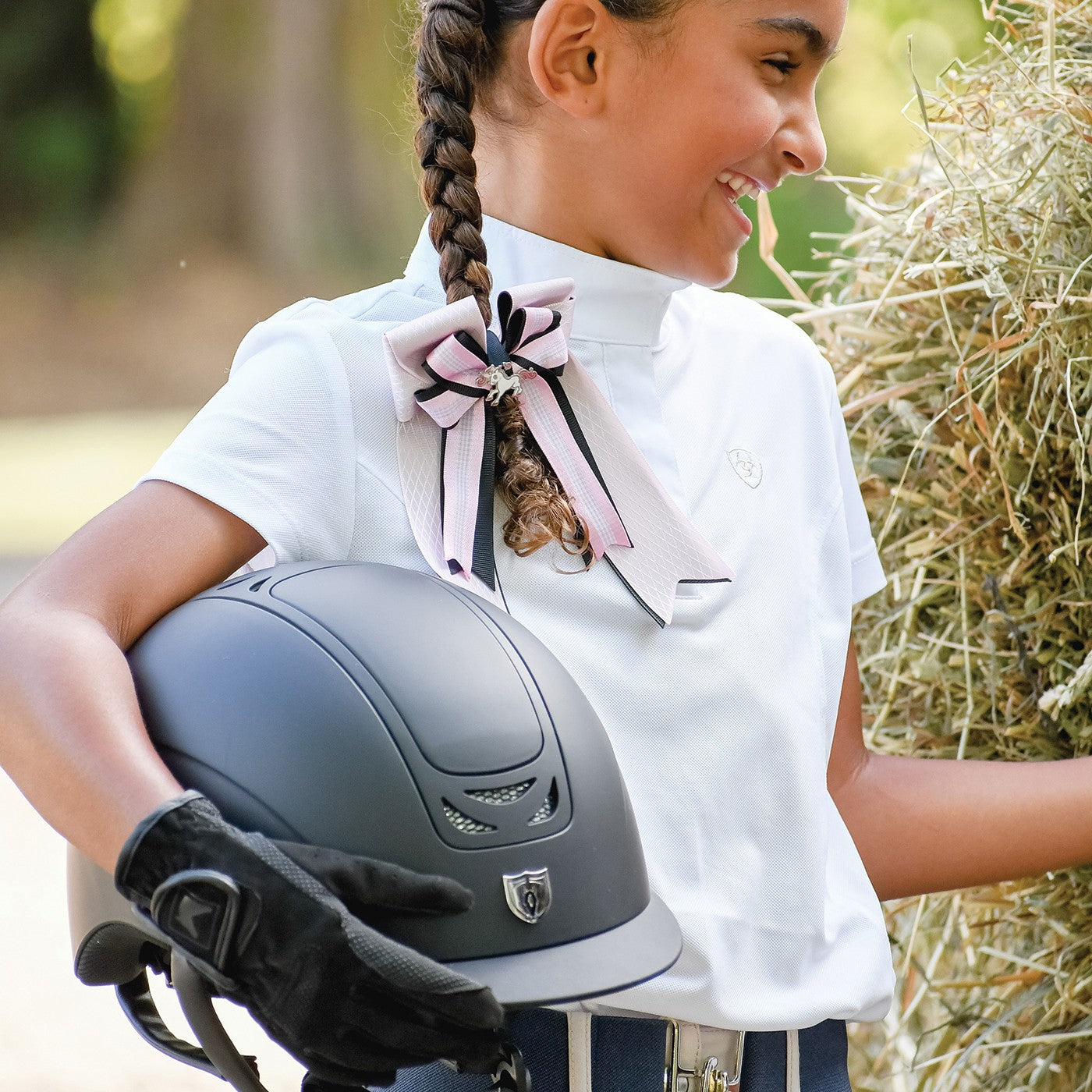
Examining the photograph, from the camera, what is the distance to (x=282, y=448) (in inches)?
40.4

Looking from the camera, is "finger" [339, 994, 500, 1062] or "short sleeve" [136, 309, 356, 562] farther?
"short sleeve" [136, 309, 356, 562]

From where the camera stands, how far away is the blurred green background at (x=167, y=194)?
11.9 meters

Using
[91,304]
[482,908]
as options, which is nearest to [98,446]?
[91,304]

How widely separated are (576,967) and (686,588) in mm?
325

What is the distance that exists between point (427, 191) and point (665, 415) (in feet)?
0.85

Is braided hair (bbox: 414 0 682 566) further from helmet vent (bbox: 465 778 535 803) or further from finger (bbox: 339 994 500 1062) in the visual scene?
finger (bbox: 339 994 500 1062)

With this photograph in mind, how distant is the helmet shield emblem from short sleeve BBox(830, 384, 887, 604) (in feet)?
1.64

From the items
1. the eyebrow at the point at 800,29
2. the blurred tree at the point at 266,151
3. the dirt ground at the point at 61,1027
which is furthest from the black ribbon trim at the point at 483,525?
the blurred tree at the point at 266,151

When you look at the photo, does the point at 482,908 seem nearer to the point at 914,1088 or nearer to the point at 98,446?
the point at 914,1088

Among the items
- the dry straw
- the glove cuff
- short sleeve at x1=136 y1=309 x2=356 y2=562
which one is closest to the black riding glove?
the glove cuff

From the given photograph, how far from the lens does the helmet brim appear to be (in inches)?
35.2

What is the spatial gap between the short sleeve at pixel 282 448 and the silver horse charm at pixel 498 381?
100 millimetres

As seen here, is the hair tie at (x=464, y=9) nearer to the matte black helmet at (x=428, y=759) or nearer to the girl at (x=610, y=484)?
the girl at (x=610, y=484)

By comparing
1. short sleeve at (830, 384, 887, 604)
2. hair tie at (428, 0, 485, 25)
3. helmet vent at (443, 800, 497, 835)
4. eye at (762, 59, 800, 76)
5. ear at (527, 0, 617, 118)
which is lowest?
short sleeve at (830, 384, 887, 604)
